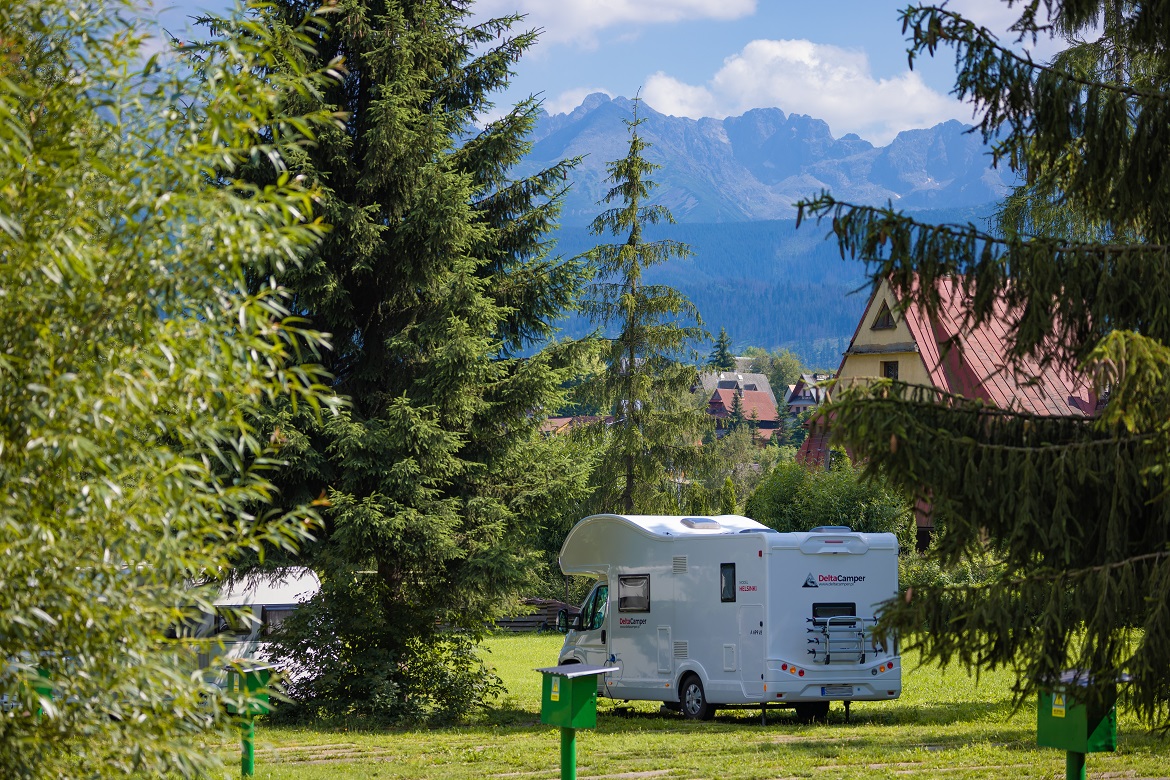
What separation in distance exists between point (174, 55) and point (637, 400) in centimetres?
2650

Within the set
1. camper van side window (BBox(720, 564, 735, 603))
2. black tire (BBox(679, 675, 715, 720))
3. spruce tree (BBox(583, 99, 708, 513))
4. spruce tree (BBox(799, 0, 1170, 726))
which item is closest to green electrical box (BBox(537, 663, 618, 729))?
spruce tree (BBox(799, 0, 1170, 726))

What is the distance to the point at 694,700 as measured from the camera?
16.6 m

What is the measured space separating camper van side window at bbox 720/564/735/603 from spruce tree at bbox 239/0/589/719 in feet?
8.16

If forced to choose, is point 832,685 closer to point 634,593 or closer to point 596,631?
point 634,593

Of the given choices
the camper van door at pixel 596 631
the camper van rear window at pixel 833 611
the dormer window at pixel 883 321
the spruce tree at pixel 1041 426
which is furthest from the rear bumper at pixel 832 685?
the dormer window at pixel 883 321

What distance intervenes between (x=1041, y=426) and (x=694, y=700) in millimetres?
9976

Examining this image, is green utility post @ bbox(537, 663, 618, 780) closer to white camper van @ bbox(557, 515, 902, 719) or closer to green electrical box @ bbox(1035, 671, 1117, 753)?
green electrical box @ bbox(1035, 671, 1117, 753)

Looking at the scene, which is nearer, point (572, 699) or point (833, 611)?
point (572, 699)

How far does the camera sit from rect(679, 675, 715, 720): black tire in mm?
16453

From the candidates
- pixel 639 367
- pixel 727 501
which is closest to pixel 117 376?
pixel 639 367

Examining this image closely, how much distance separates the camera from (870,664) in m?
16.1

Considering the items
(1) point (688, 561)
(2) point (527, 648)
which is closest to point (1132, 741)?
(1) point (688, 561)

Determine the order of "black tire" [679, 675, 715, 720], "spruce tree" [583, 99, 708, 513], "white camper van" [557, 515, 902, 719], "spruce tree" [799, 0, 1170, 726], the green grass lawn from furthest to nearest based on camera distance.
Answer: "spruce tree" [583, 99, 708, 513] → "black tire" [679, 675, 715, 720] → "white camper van" [557, 515, 902, 719] → the green grass lawn → "spruce tree" [799, 0, 1170, 726]

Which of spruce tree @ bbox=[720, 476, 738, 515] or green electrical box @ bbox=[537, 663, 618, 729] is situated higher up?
spruce tree @ bbox=[720, 476, 738, 515]
